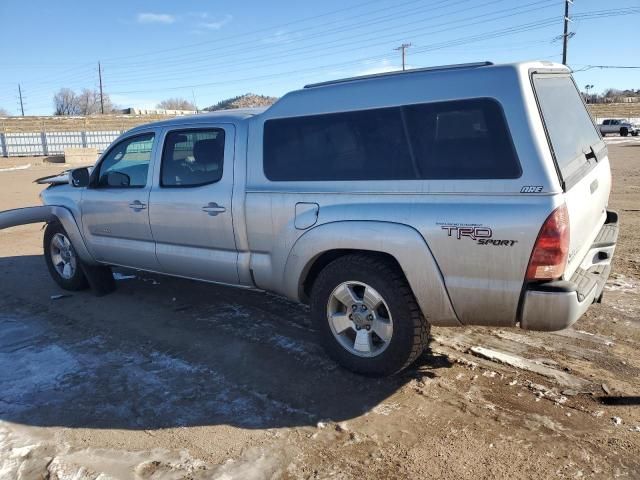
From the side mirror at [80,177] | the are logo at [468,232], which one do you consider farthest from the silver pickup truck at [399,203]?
the side mirror at [80,177]

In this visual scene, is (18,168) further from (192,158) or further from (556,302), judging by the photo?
(556,302)

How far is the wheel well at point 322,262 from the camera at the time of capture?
3.88 meters

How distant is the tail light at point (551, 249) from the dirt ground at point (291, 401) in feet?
3.01

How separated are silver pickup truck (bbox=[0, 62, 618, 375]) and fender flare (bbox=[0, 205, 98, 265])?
4.03 ft

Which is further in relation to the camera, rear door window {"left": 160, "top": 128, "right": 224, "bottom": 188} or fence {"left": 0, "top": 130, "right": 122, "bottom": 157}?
fence {"left": 0, "top": 130, "right": 122, "bottom": 157}

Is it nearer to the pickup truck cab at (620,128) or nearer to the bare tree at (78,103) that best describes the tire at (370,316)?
the pickup truck cab at (620,128)

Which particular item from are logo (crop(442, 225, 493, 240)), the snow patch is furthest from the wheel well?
the snow patch

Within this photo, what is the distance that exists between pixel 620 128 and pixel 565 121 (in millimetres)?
53429

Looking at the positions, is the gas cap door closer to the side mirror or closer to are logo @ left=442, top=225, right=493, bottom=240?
are logo @ left=442, top=225, right=493, bottom=240

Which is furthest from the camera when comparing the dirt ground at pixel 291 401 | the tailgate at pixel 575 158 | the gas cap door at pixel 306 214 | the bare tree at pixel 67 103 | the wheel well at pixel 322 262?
the bare tree at pixel 67 103

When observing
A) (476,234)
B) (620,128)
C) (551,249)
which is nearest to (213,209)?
(476,234)

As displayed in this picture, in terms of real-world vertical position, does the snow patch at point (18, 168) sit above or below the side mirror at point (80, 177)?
below

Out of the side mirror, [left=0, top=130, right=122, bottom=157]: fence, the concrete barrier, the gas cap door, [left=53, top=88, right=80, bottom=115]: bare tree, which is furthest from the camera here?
[left=53, top=88, right=80, bottom=115]: bare tree

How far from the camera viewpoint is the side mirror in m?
6.07
